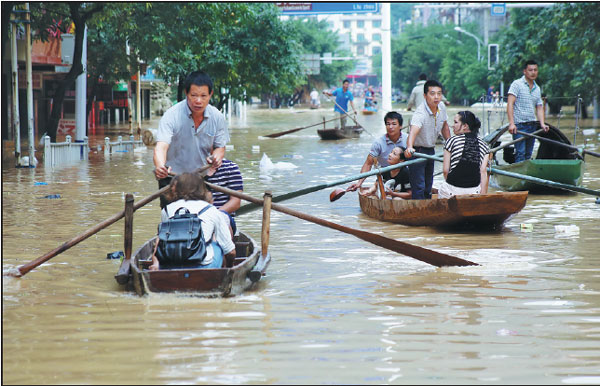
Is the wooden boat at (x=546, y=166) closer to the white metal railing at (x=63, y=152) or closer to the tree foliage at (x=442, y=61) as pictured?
the white metal railing at (x=63, y=152)

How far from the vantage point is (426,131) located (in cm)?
1115

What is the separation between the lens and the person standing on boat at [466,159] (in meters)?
10.1

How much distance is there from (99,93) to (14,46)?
74.5 ft

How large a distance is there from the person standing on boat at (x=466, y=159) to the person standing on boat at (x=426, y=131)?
0.77m

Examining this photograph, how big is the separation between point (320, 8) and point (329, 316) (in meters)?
32.9

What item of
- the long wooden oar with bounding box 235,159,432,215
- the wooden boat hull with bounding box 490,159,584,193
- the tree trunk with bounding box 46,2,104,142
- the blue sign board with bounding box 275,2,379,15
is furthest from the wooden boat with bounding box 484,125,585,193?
the blue sign board with bounding box 275,2,379,15

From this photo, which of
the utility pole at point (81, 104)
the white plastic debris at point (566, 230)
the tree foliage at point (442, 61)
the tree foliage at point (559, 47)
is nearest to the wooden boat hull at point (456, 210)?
the white plastic debris at point (566, 230)

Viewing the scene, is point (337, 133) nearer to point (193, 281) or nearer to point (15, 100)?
point (15, 100)

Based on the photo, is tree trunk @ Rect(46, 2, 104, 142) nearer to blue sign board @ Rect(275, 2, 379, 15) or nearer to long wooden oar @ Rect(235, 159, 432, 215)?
long wooden oar @ Rect(235, 159, 432, 215)

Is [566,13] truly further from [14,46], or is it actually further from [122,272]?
[122,272]

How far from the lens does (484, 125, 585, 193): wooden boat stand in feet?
43.6

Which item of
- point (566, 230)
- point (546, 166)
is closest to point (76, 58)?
point (546, 166)

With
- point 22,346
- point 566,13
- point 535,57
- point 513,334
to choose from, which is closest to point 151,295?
point 22,346

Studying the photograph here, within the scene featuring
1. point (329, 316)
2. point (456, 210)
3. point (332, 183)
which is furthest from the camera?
point (456, 210)
